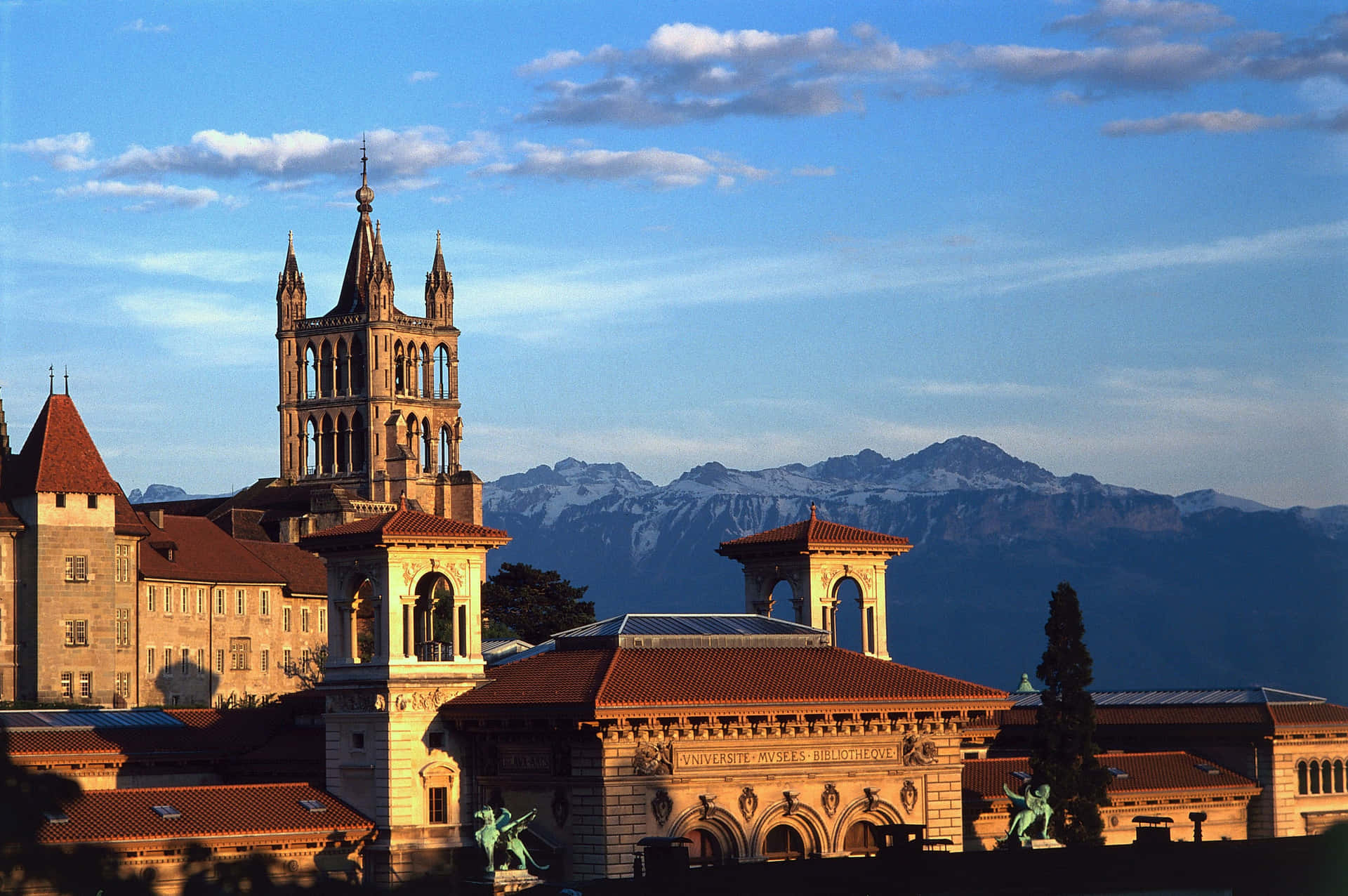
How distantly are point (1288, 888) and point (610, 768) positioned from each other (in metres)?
27.5

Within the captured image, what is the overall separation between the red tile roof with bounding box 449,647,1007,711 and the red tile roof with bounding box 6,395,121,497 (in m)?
52.2


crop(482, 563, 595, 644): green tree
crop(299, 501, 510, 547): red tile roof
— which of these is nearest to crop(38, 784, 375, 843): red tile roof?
crop(299, 501, 510, 547): red tile roof

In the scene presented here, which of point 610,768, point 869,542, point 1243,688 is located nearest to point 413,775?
point 610,768

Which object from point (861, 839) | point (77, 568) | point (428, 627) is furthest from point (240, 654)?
point (861, 839)

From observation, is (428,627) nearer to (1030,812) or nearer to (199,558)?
(1030,812)

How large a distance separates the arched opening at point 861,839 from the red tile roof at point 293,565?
84.2 metres

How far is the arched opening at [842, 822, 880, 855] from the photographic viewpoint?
7488cm

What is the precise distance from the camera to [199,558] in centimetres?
14812

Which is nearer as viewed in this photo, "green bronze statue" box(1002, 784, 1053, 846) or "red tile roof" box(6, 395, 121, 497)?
"green bronze statue" box(1002, 784, 1053, 846)

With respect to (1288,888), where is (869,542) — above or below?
above

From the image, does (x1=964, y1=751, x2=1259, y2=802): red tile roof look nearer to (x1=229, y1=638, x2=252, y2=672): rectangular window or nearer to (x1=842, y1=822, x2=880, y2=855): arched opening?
(x1=842, y1=822, x2=880, y2=855): arched opening

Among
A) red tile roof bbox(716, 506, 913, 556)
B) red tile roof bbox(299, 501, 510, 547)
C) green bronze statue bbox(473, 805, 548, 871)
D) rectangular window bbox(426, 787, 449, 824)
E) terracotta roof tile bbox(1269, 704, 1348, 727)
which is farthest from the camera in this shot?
terracotta roof tile bbox(1269, 704, 1348, 727)

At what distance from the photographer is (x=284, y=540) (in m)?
176

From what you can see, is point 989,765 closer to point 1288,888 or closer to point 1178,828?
point 1178,828
